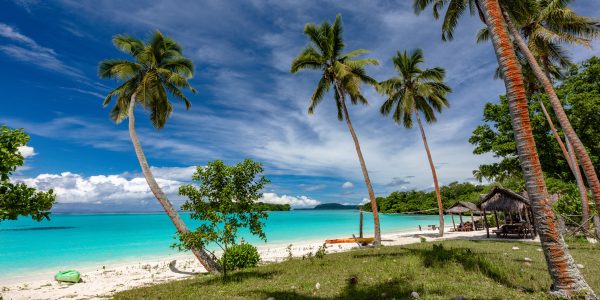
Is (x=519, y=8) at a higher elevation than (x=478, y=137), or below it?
higher

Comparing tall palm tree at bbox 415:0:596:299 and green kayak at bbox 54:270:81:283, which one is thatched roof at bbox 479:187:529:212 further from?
green kayak at bbox 54:270:81:283

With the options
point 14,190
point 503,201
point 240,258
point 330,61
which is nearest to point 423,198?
point 503,201

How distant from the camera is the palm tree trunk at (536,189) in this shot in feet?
18.4

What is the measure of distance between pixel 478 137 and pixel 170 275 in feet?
86.7

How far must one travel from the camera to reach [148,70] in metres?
15.8

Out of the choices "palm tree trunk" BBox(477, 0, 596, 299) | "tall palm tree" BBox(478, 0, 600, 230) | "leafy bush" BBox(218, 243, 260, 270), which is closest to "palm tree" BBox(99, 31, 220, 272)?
"leafy bush" BBox(218, 243, 260, 270)

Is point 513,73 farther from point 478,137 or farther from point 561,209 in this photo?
point 478,137

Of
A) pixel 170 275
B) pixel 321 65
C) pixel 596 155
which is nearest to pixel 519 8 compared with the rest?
pixel 321 65

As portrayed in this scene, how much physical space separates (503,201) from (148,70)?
22637mm

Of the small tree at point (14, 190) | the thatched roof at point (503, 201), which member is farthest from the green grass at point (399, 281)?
the thatched roof at point (503, 201)

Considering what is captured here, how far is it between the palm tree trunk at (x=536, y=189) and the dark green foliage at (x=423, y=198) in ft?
244

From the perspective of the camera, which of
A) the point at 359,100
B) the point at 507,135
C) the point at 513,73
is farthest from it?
the point at 507,135

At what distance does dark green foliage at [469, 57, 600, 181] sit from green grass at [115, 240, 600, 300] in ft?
52.5

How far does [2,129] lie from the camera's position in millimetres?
4289
